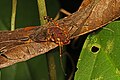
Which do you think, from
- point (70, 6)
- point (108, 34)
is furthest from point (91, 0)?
point (70, 6)

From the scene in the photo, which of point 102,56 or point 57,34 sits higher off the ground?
point 57,34

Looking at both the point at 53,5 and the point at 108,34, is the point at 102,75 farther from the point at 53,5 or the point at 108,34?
the point at 53,5

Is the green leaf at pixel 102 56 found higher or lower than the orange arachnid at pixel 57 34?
lower

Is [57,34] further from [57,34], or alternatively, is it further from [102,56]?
[102,56]

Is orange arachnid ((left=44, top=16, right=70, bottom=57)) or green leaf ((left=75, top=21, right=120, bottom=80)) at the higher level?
orange arachnid ((left=44, top=16, right=70, bottom=57))

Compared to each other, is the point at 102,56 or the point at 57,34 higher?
the point at 57,34

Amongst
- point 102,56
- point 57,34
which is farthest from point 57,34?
point 102,56

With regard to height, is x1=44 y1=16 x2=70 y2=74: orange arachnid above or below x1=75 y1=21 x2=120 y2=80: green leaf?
above

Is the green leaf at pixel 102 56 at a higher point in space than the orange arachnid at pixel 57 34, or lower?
lower
